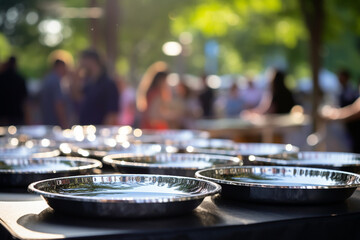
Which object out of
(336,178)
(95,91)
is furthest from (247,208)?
(95,91)

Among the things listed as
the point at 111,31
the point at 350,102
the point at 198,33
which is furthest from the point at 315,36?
the point at 198,33

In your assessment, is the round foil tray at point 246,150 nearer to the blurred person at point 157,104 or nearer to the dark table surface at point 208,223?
the dark table surface at point 208,223

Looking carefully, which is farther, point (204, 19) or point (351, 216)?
point (204, 19)

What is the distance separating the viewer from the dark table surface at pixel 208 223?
1.58 meters

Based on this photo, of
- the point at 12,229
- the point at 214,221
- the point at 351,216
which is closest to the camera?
the point at 12,229

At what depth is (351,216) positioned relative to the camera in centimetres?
186

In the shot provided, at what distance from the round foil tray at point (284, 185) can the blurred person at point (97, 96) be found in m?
5.65

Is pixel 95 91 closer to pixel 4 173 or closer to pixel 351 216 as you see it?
pixel 4 173

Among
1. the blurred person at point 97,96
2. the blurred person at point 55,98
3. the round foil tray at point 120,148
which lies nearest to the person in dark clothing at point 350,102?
the blurred person at point 97,96

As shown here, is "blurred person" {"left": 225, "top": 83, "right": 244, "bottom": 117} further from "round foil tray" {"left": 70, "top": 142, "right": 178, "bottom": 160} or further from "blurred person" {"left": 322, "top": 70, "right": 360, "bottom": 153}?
"round foil tray" {"left": 70, "top": 142, "right": 178, "bottom": 160}

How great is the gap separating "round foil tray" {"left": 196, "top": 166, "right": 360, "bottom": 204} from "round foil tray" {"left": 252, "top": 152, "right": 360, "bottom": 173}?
0.27 m

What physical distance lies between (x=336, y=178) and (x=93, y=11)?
969 centimetres

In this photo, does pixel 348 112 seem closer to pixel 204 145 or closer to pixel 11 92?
pixel 204 145

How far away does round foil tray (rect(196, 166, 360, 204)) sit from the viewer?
6.30 ft
